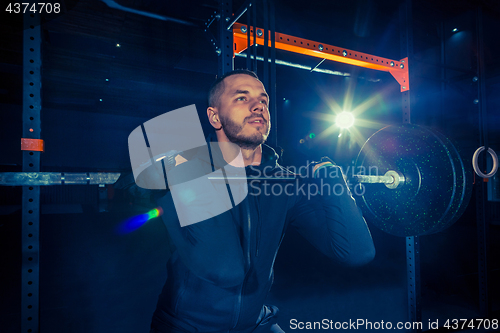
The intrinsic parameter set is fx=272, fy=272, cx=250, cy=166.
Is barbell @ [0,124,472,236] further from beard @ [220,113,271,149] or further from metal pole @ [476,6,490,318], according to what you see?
metal pole @ [476,6,490,318]

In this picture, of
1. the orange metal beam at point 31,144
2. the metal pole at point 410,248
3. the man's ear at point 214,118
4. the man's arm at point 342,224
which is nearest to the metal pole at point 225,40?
the man's ear at point 214,118

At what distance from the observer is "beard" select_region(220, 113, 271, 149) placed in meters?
1.05

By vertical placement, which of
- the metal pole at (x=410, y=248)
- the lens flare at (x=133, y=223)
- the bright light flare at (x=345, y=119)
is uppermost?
the bright light flare at (x=345, y=119)

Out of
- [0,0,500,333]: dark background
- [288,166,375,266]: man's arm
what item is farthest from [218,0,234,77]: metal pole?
[288,166,375,266]: man's arm

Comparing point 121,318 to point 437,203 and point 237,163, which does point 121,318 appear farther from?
point 437,203

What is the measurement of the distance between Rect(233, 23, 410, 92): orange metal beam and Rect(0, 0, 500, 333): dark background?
0.09 metres

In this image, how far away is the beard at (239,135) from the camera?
3.43ft

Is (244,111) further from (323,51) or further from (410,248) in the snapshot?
(410,248)

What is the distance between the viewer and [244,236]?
97 cm

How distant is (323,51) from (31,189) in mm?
1509

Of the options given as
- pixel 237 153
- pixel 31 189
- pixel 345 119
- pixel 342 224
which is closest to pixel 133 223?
pixel 345 119

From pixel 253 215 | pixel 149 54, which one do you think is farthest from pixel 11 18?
pixel 253 215

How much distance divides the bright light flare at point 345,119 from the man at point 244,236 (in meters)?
4.14

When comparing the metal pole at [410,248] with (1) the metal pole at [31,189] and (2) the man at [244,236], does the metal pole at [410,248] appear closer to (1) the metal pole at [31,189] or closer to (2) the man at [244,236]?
(2) the man at [244,236]
